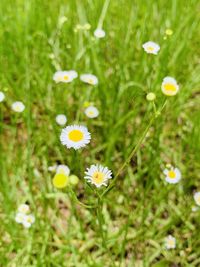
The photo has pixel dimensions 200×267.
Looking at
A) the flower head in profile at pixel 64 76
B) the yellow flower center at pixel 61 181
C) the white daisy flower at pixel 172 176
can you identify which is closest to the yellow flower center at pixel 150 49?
the flower head in profile at pixel 64 76

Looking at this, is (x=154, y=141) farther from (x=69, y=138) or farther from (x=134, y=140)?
(x=69, y=138)

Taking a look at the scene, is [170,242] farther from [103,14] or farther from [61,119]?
[103,14]

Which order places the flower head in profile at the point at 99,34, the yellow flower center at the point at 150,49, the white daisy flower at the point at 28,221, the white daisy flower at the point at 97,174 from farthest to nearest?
the flower head in profile at the point at 99,34 → the yellow flower center at the point at 150,49 → the white daisy flower at the point at 28,221 → the white daisy flower at the point at 97,174

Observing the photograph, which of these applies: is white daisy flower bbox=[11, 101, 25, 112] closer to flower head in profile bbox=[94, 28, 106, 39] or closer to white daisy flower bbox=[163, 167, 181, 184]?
flower head in profile bbox=[94, 28, 106, 39]

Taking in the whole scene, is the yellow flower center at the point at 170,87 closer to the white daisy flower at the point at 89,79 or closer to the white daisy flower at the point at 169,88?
the white daisy flower at the point at 169,88

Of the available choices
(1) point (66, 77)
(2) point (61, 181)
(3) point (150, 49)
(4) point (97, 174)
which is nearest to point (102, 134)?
(1) point (66, 77)

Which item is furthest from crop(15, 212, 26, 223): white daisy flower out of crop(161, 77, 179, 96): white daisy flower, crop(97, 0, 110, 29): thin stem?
crop(97, 0, 110, 29): thin stem

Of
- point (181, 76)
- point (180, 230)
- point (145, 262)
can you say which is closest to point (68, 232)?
point (145, 262)
